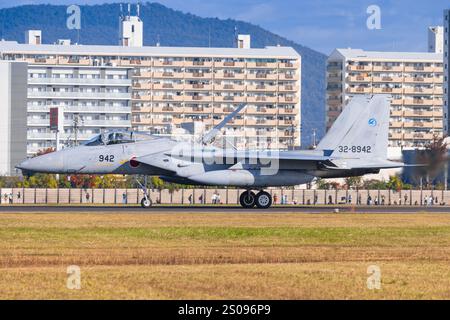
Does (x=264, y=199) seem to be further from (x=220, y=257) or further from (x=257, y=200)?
(x=220, y=257)

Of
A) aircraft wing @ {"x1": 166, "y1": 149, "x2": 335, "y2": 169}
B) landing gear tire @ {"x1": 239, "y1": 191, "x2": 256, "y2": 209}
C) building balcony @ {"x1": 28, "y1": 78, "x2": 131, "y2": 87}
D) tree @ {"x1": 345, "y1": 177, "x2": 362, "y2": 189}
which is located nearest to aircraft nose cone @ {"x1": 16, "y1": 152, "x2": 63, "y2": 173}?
aircraft wing @ {"x1": 166, "y1": 149, "x2": 335, "y2": 169}

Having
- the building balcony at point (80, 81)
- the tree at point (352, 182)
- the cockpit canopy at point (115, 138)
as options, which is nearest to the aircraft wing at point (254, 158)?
the cockpit canopy at point (115, 138)

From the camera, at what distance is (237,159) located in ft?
193

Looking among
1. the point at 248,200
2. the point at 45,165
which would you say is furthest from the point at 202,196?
the point at 45,165

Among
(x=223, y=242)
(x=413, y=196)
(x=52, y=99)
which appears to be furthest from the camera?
(x=52, y=99)

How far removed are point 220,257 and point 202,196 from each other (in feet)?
226

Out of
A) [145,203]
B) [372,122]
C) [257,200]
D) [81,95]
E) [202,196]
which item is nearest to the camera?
[145,203]

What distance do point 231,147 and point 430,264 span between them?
33.6m

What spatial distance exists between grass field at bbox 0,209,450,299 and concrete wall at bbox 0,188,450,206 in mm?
46898
